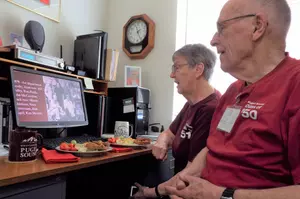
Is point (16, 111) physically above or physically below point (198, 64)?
below

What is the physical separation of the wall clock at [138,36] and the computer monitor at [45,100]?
908mm

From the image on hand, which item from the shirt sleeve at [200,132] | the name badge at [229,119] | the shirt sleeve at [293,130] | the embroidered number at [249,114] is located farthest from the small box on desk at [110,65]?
the shirt sleeve at [293,130]

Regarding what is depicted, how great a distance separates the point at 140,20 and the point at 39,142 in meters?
1.71

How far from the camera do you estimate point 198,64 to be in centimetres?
140

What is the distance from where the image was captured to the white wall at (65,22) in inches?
68.1

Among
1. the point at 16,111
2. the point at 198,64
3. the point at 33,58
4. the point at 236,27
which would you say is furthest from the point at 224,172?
the point at 33,58

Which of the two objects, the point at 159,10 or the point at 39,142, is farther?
the point at 159,10

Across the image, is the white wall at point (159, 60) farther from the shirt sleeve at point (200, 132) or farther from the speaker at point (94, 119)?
the shirt sleeve at point (200, 132)

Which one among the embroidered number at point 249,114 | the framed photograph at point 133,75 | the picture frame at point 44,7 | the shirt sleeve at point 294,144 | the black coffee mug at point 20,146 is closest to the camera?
the shirt sleeve at point 294,144

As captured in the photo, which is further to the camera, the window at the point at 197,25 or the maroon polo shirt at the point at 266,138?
the window at the point at 197,25

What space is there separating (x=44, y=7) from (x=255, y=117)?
5.98 feet

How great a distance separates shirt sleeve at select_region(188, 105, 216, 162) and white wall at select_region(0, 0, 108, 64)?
1400mm

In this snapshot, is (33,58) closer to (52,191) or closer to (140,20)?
(52,191)

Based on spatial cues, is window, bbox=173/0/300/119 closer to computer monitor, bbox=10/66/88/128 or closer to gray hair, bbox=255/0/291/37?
computer monitor, bbox=10/66/88/128
